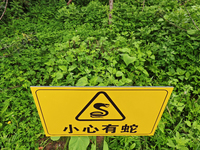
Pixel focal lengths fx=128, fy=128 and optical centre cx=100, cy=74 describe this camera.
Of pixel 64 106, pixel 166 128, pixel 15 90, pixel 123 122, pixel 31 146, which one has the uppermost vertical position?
pixel 64 106

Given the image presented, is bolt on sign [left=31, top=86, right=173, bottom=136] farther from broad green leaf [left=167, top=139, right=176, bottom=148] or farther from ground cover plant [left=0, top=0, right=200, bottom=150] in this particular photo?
broad green leaf [left=167, top=139, right=176, bottom=148]

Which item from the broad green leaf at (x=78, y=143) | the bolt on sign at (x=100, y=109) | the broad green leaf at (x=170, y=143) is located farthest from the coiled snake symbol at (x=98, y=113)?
the broad green leaf at (x=170, y=143)

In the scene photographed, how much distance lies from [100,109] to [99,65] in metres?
1.40

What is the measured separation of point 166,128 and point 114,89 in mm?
1551

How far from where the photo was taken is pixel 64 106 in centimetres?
91

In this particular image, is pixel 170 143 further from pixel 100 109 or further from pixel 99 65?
pixel 99 65

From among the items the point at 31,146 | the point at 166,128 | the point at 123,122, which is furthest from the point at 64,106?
the point at 166,128

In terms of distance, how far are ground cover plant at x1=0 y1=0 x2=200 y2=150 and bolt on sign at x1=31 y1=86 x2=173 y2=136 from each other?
19.1 inches

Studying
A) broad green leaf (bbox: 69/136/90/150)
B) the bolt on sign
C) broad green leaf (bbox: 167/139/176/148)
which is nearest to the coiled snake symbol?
the bolt on sign

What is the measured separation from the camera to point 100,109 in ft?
3.05

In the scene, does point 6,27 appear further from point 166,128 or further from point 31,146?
point 166,128

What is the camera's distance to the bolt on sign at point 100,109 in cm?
85

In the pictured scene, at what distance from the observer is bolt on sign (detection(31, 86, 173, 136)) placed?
33.3 inches

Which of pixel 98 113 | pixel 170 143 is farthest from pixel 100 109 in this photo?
pixel 170 143
